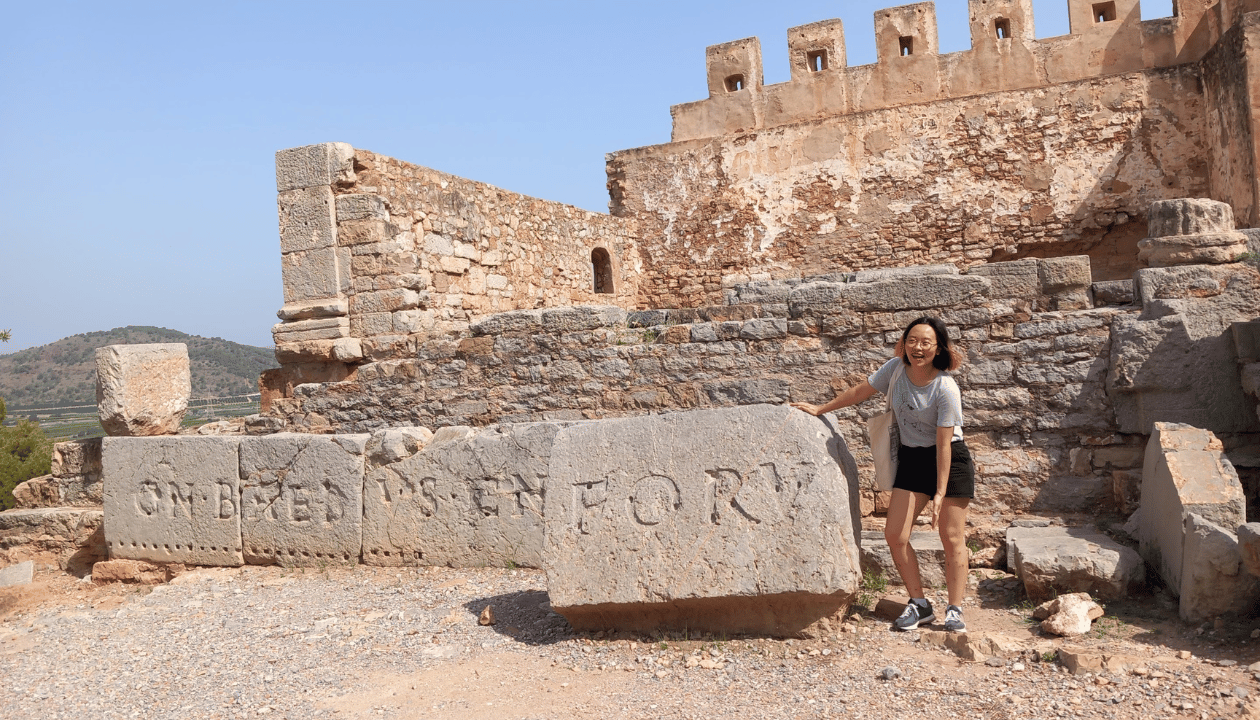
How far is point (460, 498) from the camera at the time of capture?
5629 millimetres

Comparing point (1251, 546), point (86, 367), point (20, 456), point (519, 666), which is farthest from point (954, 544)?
point (86, 367)

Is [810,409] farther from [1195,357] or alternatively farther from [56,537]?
[56,537]

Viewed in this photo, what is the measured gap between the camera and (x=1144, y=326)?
5266mm

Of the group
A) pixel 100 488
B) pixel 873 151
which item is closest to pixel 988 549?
pixel 100 488

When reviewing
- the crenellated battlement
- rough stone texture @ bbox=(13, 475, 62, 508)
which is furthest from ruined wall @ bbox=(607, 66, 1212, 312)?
rough stone texture @ bbox=(13, 475, 62, 508)

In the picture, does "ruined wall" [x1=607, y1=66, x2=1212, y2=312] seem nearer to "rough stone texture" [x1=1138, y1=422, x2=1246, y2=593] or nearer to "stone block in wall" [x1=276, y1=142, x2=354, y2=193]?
"stone block in wall" [x1=276, y1=142, x2=354, y2=193]

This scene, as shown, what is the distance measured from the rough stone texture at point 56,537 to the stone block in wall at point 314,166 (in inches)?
127

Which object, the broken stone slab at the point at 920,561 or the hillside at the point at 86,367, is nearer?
the broken stone slab at the point at 920,561

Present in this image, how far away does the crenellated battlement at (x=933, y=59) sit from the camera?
35.1 feet

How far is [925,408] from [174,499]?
5.10 metres

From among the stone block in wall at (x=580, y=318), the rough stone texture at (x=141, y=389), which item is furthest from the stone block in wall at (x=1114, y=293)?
the rough stone texture at (x=141, y=389)

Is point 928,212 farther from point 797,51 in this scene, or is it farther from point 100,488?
point 100,488

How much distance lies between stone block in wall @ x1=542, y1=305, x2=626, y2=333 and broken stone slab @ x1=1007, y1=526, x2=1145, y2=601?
11.3 feet

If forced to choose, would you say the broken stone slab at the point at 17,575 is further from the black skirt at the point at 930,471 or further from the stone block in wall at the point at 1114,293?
the stone block in wall at the point at 1114,293
